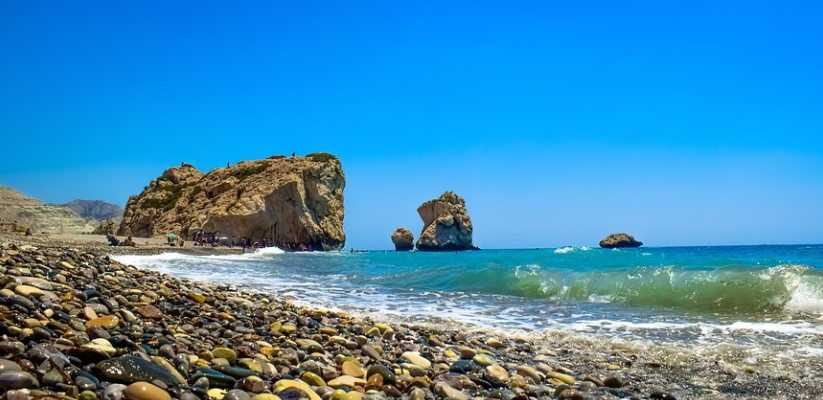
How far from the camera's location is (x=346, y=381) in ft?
14.8

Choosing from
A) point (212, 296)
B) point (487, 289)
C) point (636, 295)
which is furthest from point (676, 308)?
point (212, 296)

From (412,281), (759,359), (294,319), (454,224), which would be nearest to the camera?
(759,359)

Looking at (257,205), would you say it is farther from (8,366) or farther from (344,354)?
(8,366)

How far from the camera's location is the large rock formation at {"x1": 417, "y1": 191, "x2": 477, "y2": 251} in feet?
315

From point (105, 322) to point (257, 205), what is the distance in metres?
61.2

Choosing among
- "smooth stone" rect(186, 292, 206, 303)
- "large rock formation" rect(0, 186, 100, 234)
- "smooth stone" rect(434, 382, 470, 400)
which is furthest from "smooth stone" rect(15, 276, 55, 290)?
"large rock formation" rect(0, 186, 100, 234)

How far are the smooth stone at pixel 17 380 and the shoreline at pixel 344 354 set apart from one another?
0.31 ft

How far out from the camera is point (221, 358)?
15.1 ft

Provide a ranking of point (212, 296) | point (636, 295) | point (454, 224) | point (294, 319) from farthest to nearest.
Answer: point (454, 224)
point (636, 295)
point (212, 296)
point (294, 319)

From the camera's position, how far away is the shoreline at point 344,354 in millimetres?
4309

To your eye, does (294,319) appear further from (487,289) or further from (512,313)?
(487,289)

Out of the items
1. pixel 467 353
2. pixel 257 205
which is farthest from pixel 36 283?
→ pixel 257 205

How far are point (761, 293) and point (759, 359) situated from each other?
21.9ft

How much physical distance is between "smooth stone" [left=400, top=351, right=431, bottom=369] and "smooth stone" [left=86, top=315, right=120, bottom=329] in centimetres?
279
